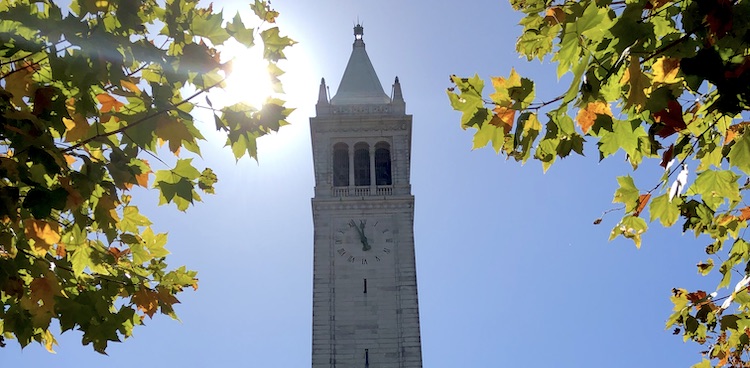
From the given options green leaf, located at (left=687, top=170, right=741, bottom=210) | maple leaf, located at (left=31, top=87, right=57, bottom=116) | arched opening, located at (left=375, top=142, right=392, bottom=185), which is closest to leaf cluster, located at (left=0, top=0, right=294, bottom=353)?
maple leaf, located at (left=31, top=87, right=57, bottom=116)

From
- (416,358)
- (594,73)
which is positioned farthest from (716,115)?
(416,358)

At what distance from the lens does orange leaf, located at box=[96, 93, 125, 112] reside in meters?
5.73

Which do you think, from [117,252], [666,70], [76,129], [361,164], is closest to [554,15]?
[666,70]

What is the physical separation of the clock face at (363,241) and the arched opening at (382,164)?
2634 mm

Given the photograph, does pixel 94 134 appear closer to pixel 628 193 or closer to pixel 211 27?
pixel 211 27

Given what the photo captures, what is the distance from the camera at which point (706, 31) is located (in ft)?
14.1

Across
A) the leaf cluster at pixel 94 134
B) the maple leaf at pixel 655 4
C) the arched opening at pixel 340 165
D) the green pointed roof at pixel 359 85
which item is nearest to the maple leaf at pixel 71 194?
the leaf cluster at pixel 94 134

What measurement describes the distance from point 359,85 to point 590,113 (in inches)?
1647

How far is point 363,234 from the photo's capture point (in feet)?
131

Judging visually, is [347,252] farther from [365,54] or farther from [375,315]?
[365,54]

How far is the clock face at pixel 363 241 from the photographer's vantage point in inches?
1559

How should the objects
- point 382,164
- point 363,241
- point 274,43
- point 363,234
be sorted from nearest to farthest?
point 274,43 → point 363,241 → point 363,234 → point 382,164

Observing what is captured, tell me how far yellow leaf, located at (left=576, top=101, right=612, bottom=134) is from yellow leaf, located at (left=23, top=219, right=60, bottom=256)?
3.73 meters

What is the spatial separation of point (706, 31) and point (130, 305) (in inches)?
187
